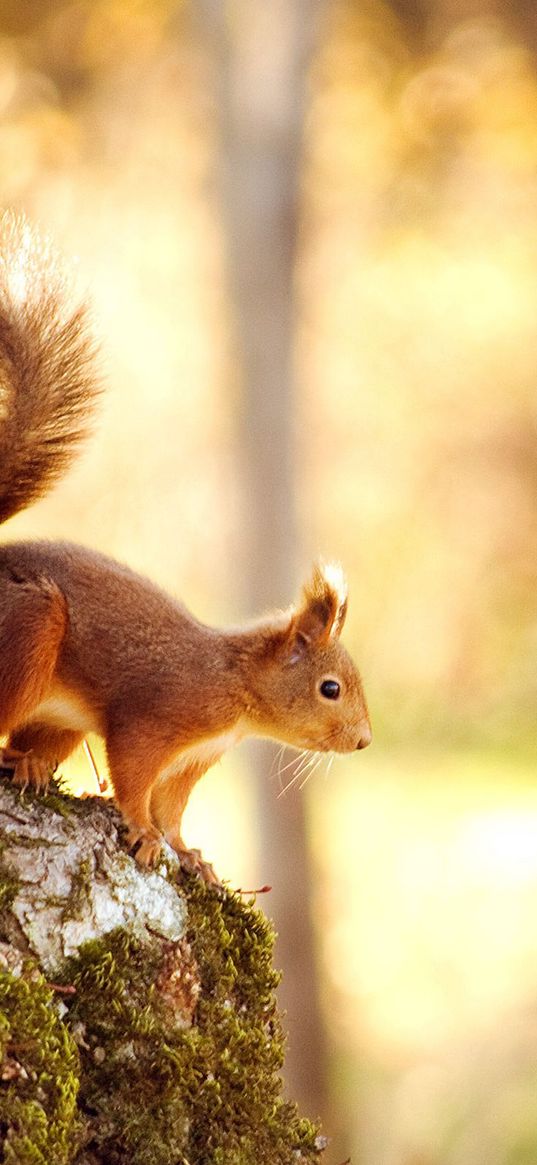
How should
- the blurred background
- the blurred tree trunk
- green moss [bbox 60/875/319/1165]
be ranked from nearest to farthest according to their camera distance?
green moss [bbox 60/875/319/1165] < the blurred tree trunk < the blurred background

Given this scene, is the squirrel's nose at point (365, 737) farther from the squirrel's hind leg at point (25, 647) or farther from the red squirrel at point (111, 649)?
the squirrel's hind leg at point (25, 647)

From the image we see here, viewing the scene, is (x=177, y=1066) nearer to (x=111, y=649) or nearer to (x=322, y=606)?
(x=111, y=649)

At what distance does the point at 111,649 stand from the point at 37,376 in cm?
39

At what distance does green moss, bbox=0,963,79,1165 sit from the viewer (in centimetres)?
112

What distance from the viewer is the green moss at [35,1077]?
1120 mm

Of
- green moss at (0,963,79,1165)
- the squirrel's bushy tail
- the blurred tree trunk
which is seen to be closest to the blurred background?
the blurred tree trunk

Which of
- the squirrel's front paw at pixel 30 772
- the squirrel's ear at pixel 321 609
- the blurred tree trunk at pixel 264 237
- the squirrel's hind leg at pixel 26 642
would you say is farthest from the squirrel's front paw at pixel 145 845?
the blurred tree trunk at pixel 264 237

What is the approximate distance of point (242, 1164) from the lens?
128cm

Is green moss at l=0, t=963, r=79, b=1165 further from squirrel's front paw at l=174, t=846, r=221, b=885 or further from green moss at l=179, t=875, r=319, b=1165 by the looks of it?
squirrel's front paw at l=174, t=846, r=221, b=885

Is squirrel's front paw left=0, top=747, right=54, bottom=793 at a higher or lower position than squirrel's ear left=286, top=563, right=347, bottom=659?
lower

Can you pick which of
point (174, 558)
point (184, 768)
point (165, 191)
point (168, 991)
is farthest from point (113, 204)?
point (168, 991)

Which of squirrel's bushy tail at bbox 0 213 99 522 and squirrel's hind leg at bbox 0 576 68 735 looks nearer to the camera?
squirrel's hind leg at bbox 0 576 68 735

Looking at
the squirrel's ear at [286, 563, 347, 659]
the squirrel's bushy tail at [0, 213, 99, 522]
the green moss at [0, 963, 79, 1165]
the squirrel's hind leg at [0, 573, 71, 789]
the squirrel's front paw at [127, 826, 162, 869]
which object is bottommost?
the green moss at [0, 963, 79, 1165]

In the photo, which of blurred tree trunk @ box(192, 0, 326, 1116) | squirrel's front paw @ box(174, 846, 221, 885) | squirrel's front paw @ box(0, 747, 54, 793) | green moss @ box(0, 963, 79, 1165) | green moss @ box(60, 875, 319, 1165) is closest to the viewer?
green moss @ box(0, 963, 79, 1165)
